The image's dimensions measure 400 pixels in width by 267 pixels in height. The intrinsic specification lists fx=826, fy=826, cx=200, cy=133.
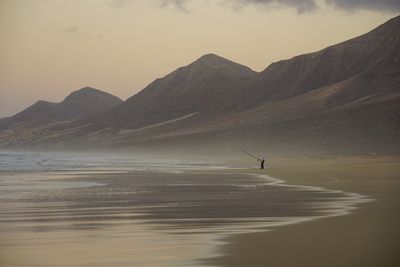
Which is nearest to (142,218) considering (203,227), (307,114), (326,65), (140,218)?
(140,218)

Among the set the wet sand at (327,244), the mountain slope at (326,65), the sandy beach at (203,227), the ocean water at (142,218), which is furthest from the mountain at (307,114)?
the wet sand at (327,244)

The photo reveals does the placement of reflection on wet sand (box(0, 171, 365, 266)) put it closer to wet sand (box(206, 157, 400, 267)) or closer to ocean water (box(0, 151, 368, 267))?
ocean water (box(0, 151, 368, 267))

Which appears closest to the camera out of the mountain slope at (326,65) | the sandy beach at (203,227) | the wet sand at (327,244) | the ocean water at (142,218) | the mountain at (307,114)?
the wet sand at (327,244)

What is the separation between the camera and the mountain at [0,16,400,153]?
318 ft

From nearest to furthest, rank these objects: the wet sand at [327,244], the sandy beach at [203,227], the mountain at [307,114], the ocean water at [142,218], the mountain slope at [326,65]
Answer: the wet sand at [327,244]
the sandy beach at [203,227]
the ocean water at [142,218]
the mountain at [307,114]
the mountain slope at [326,65]

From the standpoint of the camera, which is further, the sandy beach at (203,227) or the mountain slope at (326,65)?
the mountain slope at (326,65)

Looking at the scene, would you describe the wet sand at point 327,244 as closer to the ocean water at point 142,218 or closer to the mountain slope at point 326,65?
the ocean water at point 142,218

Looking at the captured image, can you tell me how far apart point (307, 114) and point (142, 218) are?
4449 inches

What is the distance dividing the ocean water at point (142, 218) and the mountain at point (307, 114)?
53617 millimetres

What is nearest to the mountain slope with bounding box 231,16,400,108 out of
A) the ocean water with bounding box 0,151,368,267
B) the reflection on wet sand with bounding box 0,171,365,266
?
the reflection on wet sand with bounding box 0,171,365,266

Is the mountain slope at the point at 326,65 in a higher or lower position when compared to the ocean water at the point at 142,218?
higher

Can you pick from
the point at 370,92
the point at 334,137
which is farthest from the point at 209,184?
the point at 370,92

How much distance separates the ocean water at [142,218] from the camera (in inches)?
425

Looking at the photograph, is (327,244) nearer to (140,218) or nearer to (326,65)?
(140,218)
